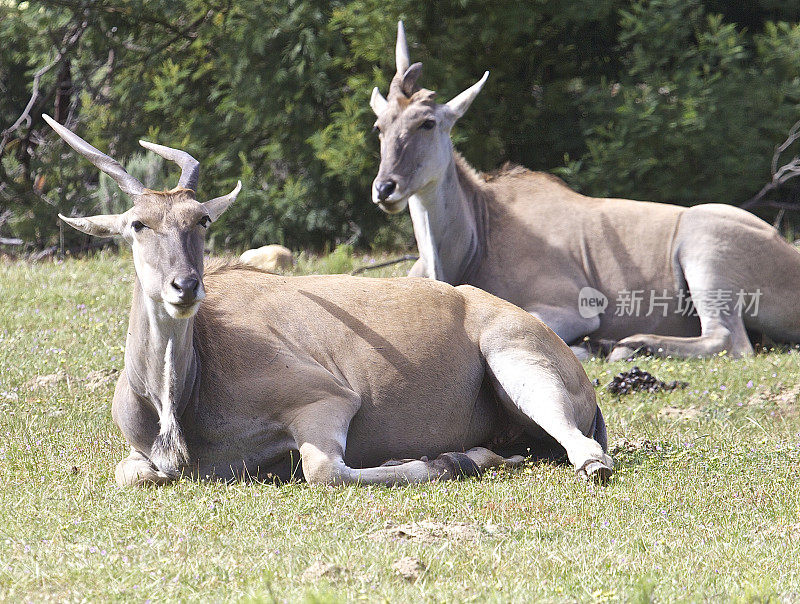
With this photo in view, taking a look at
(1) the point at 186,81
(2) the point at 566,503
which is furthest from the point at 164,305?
(1) the point at 186,81

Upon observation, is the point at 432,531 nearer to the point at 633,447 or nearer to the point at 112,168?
the point at 633,447

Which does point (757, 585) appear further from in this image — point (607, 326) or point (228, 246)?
point (228, 246)

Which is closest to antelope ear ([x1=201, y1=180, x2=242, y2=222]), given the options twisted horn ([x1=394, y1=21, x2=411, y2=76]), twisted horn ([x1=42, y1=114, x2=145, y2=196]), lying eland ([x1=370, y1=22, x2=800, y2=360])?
twisted horn ([x1=42, y1=114, x2=145, y2=196])

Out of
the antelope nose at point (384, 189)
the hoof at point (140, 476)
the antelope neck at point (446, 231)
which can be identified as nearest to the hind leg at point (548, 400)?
the hoof at point (140, 476)

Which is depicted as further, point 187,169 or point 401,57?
point 401,57

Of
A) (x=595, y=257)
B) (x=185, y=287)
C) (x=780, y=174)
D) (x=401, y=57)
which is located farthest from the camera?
(x=780, y=174)

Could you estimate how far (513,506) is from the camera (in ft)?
14.4

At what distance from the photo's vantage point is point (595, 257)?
8758mm

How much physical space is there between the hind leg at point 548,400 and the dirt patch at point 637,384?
133 centimetres

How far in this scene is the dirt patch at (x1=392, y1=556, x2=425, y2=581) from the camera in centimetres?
342

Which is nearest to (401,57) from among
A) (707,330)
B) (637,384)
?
(707,330)

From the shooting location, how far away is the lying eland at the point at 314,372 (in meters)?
4.67

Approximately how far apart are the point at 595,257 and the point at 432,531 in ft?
16.9

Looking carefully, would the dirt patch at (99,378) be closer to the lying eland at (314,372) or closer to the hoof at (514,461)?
the lying eland at (314,372)
